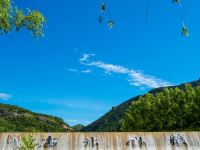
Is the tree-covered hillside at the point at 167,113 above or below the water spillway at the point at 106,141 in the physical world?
above

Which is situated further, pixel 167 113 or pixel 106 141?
pixel 167 113

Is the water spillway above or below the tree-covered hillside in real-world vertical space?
below

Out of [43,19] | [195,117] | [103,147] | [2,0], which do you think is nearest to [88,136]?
[103,147]

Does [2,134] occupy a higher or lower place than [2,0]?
lower

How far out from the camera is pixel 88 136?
139ft

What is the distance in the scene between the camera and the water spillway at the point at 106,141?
40956mm

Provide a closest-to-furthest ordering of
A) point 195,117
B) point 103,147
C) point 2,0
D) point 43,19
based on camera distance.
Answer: point 2,0
point 43,19
point 103,147
point 195,117

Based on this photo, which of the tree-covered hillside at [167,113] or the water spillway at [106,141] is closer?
the water spillway at [106,141]

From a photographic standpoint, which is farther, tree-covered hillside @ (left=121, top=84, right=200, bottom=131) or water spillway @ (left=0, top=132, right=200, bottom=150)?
tree-covered hillside @ (left=121, top=84, right=200, bottom=131)

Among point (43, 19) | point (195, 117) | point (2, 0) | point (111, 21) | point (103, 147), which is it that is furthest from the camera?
point (195, 117)

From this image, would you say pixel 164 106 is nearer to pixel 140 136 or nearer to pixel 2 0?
pixel 140 136

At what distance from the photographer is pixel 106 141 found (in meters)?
41.7

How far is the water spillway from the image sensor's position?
40956mm

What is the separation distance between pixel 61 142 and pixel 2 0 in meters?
16.8
